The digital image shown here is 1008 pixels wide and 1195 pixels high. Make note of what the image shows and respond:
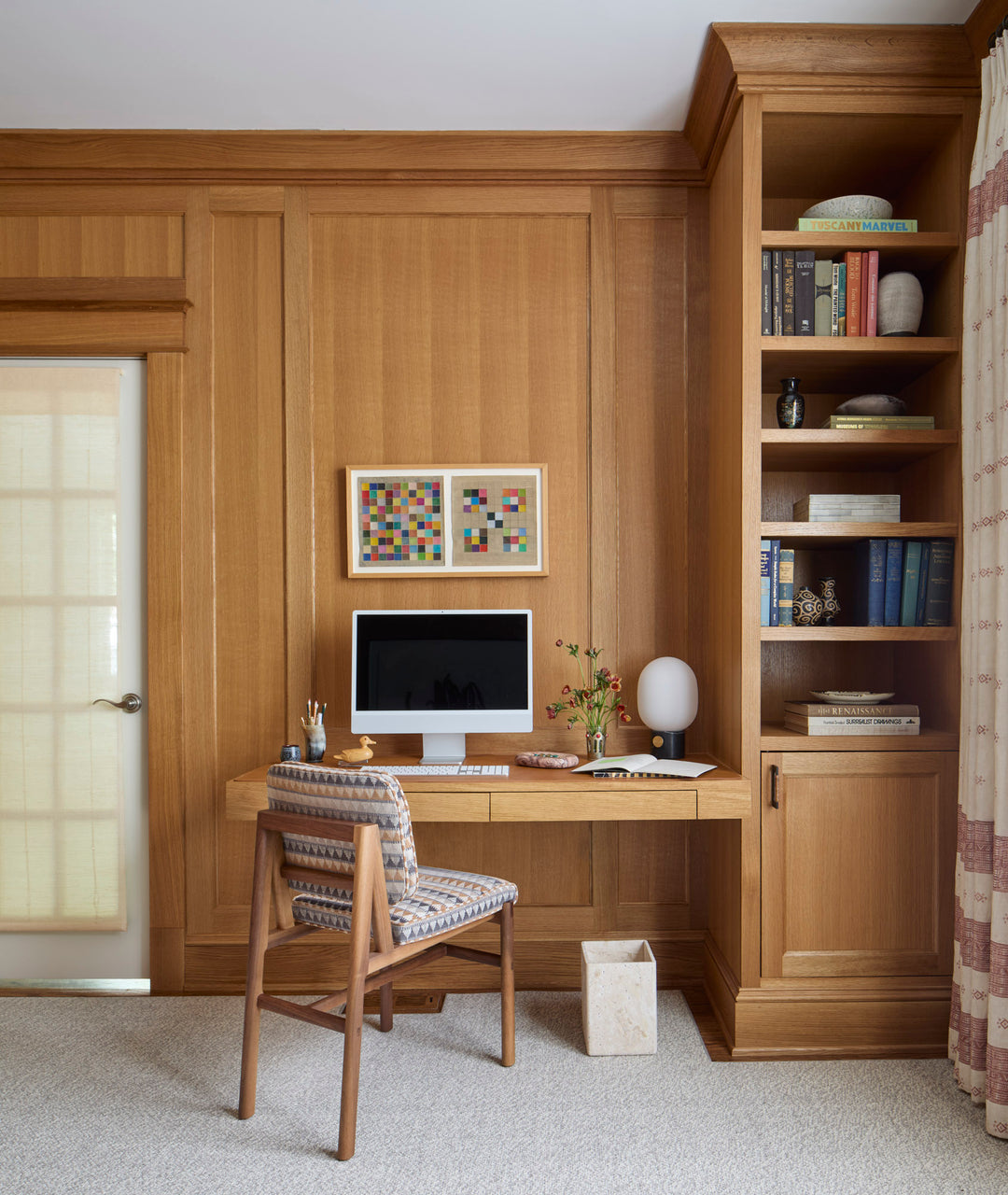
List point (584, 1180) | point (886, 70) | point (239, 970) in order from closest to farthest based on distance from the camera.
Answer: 1. point (584, 1180)
2. point (886, 70)
3. point (239, 970)

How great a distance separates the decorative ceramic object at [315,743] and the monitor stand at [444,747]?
317mm

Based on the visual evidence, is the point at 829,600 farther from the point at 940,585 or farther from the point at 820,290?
the point at 820,290

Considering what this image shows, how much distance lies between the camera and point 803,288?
8.18 feet

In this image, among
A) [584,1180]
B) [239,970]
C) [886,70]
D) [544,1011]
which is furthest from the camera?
[239,970]

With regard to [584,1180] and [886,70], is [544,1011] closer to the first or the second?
[584,1180]

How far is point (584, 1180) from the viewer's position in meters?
1.87

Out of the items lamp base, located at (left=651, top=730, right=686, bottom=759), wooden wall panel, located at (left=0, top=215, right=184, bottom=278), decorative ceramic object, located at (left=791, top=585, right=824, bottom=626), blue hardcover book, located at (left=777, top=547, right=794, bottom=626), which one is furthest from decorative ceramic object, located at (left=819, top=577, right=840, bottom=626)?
wooden wall panel, located at (left=0, top=215, right=184, bottom=278)

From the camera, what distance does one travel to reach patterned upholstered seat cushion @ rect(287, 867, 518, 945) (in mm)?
2039

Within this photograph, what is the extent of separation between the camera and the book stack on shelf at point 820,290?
2479 millimetres

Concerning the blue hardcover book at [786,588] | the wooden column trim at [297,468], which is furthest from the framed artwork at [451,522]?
the blue hardcover book at [786,588]

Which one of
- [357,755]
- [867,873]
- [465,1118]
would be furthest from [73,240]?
[867,873]

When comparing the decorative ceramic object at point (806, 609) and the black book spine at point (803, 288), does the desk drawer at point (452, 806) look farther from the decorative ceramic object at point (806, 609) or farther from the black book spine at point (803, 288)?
the black book spine at point (803, 288)

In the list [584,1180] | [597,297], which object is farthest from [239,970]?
[597,297]

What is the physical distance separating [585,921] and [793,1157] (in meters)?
1.04
